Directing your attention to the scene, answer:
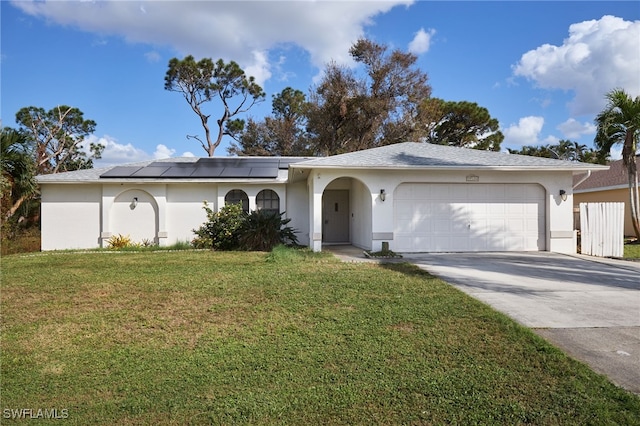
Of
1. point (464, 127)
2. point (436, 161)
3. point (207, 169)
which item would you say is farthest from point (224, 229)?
point (464, 127)

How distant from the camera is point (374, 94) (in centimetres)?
2647

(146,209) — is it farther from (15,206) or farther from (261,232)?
(15,206)

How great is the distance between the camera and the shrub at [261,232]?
42.2ft

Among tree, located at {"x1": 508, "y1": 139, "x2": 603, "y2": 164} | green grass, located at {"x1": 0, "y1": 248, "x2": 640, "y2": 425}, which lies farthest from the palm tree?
tree, located at {"x1": 508, "y1": 139, "x2": 603, "y2": 164}

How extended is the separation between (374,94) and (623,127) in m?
15.8

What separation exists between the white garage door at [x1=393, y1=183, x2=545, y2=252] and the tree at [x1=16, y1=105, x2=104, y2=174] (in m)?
28.7

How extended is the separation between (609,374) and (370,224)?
8.75 metres

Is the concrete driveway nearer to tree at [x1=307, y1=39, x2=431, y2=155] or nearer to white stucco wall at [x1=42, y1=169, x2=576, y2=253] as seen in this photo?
white stucco wall at [x1=42, y1=169, x2=576, y2=253]

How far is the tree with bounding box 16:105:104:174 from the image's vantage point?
97.5ft

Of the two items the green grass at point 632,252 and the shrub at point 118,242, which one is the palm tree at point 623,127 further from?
the shrub at point 118,242

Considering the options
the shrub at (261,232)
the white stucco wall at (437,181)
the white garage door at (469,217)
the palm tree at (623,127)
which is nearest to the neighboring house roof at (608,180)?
the palm tree at (623,127)

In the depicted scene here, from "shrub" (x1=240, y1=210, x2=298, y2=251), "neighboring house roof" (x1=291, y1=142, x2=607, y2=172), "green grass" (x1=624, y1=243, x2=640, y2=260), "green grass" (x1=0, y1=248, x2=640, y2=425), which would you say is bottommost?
"green grass" (x1=0, y1=248, x2=640, y2=425)

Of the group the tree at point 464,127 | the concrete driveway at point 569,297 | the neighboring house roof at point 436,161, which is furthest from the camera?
the tree at point 464,127

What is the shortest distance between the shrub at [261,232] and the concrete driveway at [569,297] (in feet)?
15.9
